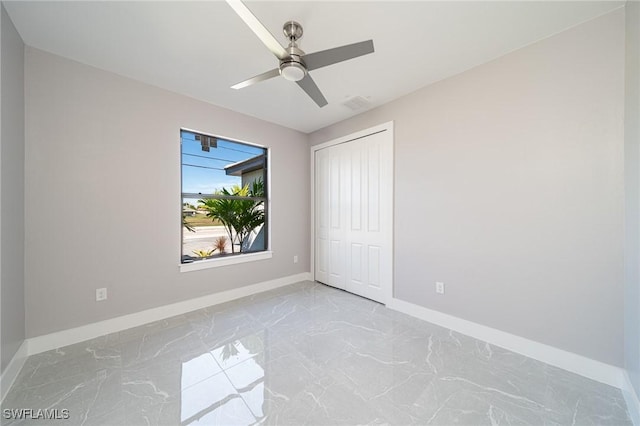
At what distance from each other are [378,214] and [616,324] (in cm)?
205

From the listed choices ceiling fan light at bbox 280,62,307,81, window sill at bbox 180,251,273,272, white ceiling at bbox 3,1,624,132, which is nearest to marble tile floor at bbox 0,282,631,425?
window sill at bbox 180,251,273,272

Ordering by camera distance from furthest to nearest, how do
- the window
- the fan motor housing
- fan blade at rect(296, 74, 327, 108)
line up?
1. the window
2. fan blade at rect(296, 74, 327, 108)
3. the fan motor housing

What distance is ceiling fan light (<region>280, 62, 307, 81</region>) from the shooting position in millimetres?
1505

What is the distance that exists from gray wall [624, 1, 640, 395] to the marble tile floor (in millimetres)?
365

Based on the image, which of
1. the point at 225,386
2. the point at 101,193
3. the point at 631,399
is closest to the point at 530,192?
the point at 631,399

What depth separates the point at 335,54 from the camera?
4.88 ft

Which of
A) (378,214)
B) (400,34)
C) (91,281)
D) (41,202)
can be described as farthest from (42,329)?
(400,34)

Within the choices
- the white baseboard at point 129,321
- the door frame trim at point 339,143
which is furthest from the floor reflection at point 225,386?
the door frame trim at point 339,143

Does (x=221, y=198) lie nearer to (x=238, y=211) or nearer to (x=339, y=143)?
(x=238, y=211)

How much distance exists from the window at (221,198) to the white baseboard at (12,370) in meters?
1.29

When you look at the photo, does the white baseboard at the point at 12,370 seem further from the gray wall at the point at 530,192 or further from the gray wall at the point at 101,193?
the gray wall at the point at 530,192

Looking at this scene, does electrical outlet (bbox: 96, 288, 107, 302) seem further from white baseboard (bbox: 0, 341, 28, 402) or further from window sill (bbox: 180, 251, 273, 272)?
window sill (bbox: 180, 251, 273, 272)

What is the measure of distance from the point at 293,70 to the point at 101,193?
7.11ft

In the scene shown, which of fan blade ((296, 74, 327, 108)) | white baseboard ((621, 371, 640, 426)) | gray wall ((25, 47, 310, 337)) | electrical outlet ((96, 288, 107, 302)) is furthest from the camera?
electrical outlet ((96, 288, 107, 302))
